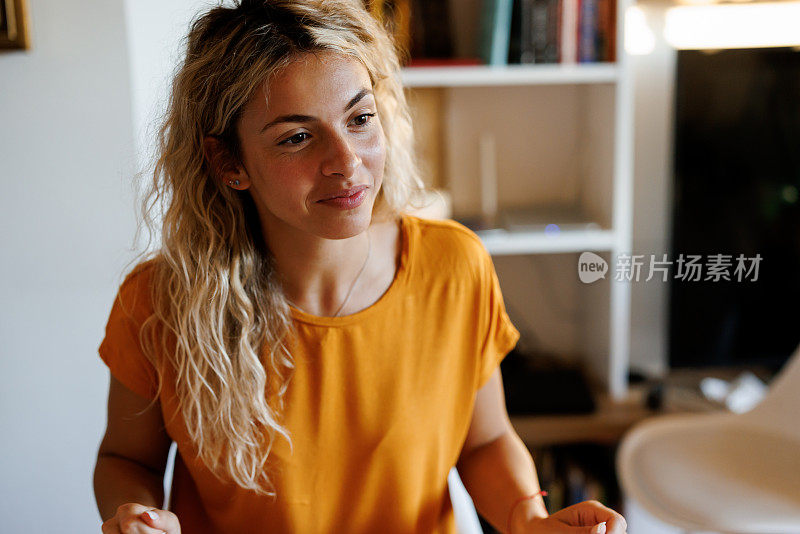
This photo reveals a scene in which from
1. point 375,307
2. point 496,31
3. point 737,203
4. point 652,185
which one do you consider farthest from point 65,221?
point 737,203

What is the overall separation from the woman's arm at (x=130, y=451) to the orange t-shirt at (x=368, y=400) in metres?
0.03

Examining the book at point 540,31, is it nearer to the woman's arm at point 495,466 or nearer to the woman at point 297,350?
the woman at point 297,350

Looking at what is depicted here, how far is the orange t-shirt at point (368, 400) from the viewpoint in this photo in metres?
0.99

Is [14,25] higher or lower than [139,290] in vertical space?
higher

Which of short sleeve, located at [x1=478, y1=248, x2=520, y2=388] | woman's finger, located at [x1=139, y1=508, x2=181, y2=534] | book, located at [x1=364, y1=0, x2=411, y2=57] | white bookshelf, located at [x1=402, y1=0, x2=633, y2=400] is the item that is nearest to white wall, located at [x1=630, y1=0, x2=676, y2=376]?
white bookshelf, located at [x1=402, y1=0, x2=633, y2=400]

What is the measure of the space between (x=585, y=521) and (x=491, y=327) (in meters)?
0.32

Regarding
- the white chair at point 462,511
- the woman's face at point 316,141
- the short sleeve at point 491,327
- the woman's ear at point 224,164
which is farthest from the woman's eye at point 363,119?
the white chair at point 462,511

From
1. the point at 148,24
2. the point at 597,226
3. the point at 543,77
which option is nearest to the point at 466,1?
the point at 543,77

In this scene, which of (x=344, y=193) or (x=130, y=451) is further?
(x=130, y=451)

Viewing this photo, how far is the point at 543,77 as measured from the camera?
174 centimetres

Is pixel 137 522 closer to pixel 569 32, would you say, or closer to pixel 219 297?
pixel 219 297

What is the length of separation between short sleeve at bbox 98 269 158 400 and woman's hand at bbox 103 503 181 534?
22cm

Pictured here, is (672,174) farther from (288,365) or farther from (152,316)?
(152,316)

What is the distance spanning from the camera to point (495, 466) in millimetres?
1043
